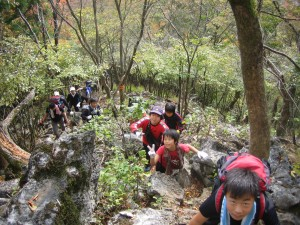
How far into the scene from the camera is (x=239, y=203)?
7.58 ft

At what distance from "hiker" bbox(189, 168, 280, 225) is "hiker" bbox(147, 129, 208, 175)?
99.2 inches

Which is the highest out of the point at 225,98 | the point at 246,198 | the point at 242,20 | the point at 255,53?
→ the point at 242,20

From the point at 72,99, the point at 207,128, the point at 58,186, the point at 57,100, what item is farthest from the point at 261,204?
the point at 72,99

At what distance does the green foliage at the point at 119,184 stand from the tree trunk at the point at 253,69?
1.68m

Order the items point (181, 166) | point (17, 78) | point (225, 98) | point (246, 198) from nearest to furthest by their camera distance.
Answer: point (246, 198) → point (181, 166) → point (17, 78) → point (225, 98)

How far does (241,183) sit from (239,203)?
16 centimetres

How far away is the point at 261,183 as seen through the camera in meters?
2.37

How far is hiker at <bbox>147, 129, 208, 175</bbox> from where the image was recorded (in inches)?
201

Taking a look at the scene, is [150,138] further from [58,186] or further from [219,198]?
[219,198]

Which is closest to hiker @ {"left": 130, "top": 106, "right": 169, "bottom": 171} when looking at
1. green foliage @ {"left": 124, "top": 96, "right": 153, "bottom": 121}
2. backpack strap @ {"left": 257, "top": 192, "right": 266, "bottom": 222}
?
green foliage @ {"left": 124, "top": 96, "right": 153, "bottom": 121}

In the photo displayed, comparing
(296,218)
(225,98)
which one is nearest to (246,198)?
(296,218)

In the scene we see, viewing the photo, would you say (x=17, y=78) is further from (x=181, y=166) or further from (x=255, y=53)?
(x=255, y=53)

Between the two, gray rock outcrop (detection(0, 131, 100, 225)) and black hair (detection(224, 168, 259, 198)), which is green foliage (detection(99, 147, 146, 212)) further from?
black hair (detection(224, 168, 259, 198))

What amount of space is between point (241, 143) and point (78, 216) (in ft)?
23.8
